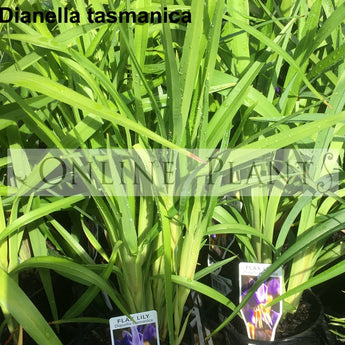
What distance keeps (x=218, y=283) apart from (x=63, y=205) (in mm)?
349

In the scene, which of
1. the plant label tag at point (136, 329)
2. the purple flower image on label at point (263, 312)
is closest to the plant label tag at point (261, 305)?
the purple flower image on label at point (263, 312)

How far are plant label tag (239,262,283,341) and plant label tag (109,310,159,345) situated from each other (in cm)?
16

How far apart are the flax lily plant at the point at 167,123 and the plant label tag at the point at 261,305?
0.04 metres

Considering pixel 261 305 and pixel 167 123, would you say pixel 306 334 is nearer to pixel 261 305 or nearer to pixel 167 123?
pixel 261 305

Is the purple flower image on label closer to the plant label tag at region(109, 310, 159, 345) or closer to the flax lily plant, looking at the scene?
the flax lily plant

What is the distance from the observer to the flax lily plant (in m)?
0.53

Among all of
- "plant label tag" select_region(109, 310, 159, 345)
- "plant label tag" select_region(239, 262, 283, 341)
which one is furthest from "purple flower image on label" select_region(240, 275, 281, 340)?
"plant label tag" select_region(109, 310, 159, 345)

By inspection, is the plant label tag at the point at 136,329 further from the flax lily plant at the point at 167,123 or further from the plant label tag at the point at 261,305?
the plant label tag at the point at 261,305

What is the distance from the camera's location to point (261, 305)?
69 cm

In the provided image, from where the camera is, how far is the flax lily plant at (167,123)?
21.0 inches

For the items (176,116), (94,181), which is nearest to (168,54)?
(176,116)

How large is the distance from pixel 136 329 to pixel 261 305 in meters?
0.21

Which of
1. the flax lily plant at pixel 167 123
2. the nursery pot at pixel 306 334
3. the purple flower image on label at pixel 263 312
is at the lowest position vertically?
the nursery pot at pixel 306 334

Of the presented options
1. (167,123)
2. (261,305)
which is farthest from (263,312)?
(167,123)
